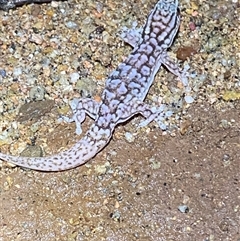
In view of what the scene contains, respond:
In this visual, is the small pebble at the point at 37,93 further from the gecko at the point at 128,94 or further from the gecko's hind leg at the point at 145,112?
the gecko's hind leg at the point at 145,112

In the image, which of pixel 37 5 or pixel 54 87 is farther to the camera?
pixel 37 5

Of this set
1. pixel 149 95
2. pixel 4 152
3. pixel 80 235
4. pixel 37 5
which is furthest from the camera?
pixel 37 5

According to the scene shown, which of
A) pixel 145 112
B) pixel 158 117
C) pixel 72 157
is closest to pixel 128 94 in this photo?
pixel 145 112

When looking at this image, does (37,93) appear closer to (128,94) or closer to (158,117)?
(128,94)

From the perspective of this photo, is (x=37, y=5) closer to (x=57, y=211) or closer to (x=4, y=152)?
(x=4, y=152)

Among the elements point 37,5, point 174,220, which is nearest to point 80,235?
point 174,220

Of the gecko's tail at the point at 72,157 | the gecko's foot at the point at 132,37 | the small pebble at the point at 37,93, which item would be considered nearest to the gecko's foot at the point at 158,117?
the gecko's tail at the point at 72,157
